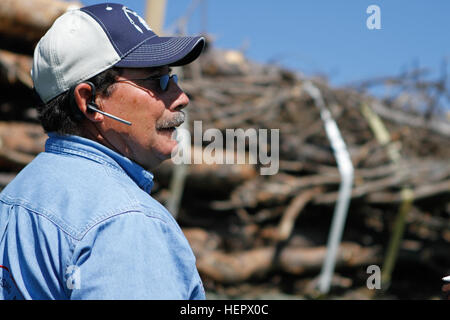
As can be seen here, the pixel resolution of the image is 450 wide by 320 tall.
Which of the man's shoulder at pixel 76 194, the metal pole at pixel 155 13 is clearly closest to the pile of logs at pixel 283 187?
the metal pole at pixel 155 13

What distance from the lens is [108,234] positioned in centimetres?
111

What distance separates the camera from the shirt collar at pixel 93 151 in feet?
4.43

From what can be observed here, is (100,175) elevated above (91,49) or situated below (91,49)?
below

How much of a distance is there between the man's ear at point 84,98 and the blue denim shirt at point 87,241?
16cm

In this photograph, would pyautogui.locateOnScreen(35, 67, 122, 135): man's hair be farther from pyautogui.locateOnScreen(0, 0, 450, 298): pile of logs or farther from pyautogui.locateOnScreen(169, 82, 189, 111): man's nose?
pyautogui.locateOnScreen(0, 0, 450, 298): pile of logs

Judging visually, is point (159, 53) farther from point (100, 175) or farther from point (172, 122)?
point (100, 175)

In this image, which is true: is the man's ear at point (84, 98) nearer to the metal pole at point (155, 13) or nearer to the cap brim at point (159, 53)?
the cap brim at point (159, 53)

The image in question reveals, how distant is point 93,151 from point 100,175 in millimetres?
112

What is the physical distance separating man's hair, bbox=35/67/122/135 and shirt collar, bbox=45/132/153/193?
4 cm

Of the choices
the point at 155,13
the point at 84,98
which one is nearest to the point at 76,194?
the point at 84,98

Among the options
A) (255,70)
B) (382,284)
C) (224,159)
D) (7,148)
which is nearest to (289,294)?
(382,284)

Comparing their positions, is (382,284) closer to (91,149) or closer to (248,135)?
(248,135)

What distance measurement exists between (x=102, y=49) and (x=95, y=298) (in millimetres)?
681

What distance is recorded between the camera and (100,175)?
1268 mm
